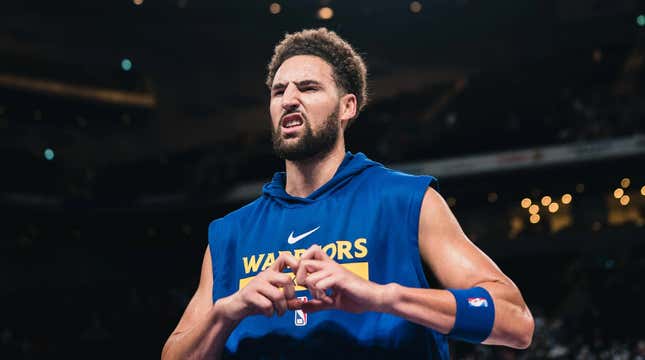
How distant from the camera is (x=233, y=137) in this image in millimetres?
18562

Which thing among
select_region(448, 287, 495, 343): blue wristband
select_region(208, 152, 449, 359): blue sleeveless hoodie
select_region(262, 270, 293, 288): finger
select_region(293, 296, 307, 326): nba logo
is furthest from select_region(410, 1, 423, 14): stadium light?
select_region(262, 270, 293, 288): finger

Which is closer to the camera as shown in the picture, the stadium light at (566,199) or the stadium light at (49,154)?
the stadium light at (566,199)

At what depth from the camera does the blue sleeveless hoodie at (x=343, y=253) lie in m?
2.01

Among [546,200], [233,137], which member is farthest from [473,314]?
[233,137]

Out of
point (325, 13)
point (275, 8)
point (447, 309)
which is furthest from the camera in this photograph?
point (275, 8)

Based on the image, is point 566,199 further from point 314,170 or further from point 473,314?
point 473,314

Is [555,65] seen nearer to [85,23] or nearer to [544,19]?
[544,19]

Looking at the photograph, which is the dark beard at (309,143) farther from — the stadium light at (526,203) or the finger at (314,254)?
the stadium light at (526,203)

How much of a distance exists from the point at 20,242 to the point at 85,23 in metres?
5.04

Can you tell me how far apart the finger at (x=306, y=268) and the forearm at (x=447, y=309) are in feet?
0.56

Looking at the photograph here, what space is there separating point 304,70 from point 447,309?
84 centimetres

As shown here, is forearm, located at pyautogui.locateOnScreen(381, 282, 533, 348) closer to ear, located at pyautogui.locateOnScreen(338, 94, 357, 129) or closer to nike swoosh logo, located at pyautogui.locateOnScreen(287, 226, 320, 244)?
nike swoosh logo, located at pyautogui.locateOnScreen(287, 226, 320, 244)

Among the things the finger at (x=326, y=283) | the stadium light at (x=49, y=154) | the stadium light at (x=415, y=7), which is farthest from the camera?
the stadium light at (x=49, y=154)

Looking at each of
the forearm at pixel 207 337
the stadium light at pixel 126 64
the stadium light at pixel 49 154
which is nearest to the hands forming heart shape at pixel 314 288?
the forearm at pixel 207 337
